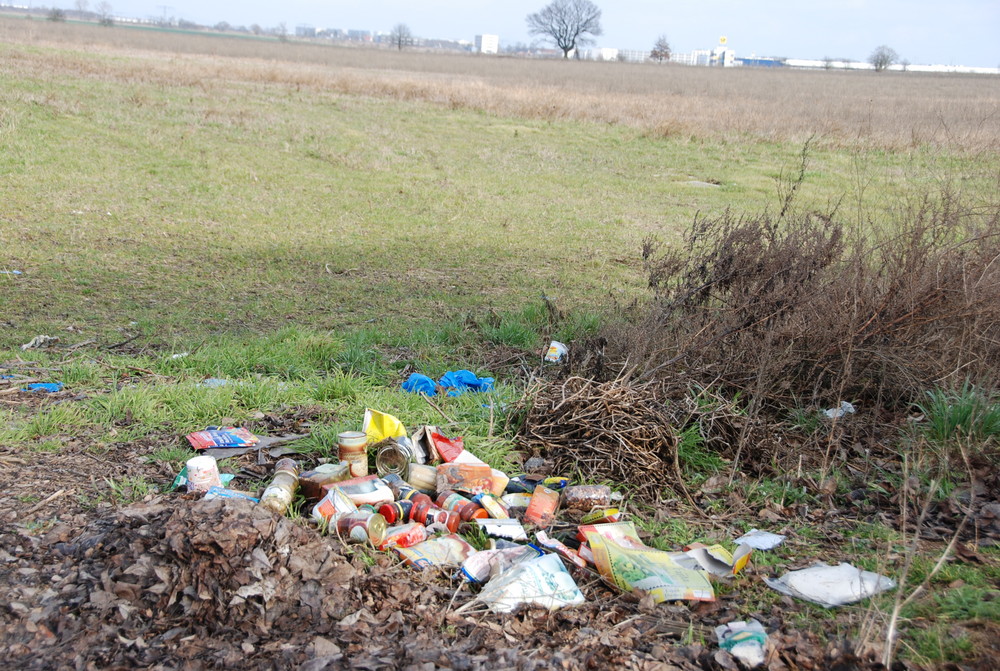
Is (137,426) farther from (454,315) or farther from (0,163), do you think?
(0,163)

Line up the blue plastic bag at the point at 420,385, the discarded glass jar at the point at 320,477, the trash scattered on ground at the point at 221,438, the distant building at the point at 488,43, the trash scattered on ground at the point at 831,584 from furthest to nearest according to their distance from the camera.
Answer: the distant building at the point at 488,43 → the blue plastic bag at the point at 420,385 → the trash scattered on ground at the point at 221,438 → the discarded glass jar at the point at 320,477 → the trash scattered on ground at the point at 831,584

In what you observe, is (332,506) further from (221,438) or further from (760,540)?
(760,540)

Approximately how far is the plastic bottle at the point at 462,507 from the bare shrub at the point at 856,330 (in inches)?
56.1

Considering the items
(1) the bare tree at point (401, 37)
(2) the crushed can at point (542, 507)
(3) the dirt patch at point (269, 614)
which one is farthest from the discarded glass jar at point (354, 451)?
(1) the bare tree at point (401, 37)

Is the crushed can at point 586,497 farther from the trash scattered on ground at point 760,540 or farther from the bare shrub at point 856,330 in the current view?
the bare shrub at point 856,330

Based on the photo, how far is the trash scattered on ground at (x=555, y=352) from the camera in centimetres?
482

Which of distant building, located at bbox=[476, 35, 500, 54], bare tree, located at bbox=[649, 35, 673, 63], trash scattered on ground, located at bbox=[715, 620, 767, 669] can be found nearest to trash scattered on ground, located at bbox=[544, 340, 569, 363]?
trash scattered on ground, located at bbox=[715, 620, 767, 669]

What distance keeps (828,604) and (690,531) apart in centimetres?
70

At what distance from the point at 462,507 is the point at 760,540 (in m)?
1.22

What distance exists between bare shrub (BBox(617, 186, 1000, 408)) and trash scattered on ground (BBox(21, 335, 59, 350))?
3.93 m

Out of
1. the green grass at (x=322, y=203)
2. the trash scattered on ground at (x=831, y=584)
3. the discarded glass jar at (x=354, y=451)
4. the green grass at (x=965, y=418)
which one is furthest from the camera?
the green grass at (x=322, y=203)

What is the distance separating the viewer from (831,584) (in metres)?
2.67

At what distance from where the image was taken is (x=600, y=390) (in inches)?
148

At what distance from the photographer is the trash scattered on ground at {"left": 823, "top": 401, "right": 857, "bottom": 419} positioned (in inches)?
162
